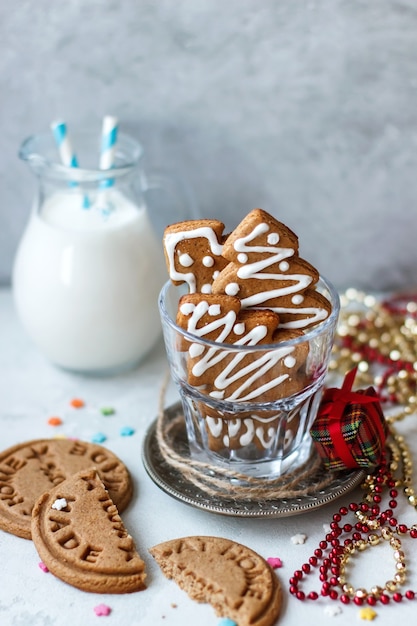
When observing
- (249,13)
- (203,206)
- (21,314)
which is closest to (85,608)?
(21,314)

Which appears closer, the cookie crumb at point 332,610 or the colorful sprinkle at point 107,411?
the cookie crumb at point 332,610

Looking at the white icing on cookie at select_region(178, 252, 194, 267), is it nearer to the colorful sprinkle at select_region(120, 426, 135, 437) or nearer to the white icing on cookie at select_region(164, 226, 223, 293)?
the white icing on cookie at select_region(164, 226, 223, 293)

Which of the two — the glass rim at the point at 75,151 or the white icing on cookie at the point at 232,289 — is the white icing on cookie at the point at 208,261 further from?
the glass rim at the point at 75,151

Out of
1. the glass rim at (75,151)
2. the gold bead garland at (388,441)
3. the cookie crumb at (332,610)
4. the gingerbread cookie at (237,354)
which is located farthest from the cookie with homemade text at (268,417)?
the glass rim at (75,151)

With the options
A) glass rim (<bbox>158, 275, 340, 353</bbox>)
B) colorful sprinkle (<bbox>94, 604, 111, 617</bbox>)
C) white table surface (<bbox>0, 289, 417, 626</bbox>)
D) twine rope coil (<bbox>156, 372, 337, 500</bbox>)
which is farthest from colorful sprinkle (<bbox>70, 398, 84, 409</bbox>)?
colorful sprinkle (<bbox>94, 604, 111, 617</bbox>)

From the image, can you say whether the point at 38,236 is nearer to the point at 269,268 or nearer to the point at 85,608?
the point at 269,268

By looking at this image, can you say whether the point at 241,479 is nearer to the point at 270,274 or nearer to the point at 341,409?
the point at 341,409
